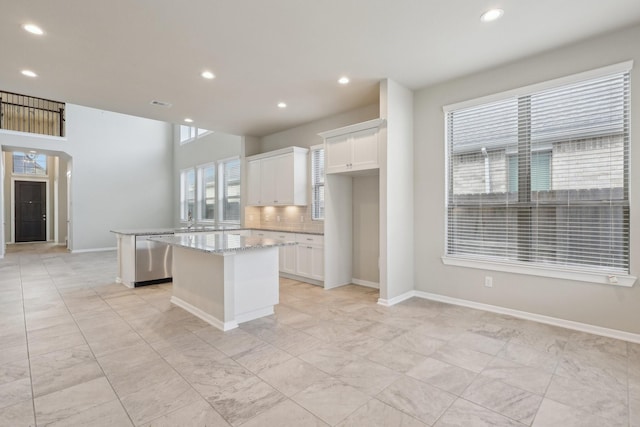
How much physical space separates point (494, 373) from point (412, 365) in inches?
23.1

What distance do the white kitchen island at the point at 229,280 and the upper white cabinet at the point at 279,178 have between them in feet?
7.32

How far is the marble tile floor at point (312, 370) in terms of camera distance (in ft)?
6.32

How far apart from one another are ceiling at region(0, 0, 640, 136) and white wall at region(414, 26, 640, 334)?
0.18 metres

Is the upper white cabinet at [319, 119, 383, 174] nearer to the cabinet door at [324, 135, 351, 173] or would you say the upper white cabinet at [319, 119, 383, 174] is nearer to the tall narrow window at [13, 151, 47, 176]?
the cabinet door at [324, 135, 351, 173]

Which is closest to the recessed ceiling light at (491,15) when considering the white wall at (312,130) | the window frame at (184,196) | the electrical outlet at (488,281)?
the white wall at (312,130)

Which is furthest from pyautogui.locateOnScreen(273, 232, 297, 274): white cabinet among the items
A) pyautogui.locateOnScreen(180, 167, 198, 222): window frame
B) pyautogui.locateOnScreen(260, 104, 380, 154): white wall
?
pyautogui.locateOnScreen(180, 167, 198, 222): window frame

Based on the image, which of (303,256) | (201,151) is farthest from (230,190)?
(303,256)

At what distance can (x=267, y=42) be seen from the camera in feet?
10.5

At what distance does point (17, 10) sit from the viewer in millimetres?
2639

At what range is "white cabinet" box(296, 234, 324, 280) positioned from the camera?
203 inches

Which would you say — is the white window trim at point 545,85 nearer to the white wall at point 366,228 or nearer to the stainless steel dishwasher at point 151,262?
the white wall at point 366,228

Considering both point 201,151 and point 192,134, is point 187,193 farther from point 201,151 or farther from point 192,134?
point 192,134

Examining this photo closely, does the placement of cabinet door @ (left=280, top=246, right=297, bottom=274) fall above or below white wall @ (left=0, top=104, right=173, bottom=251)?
below

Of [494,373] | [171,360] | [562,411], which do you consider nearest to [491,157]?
[494,373]
